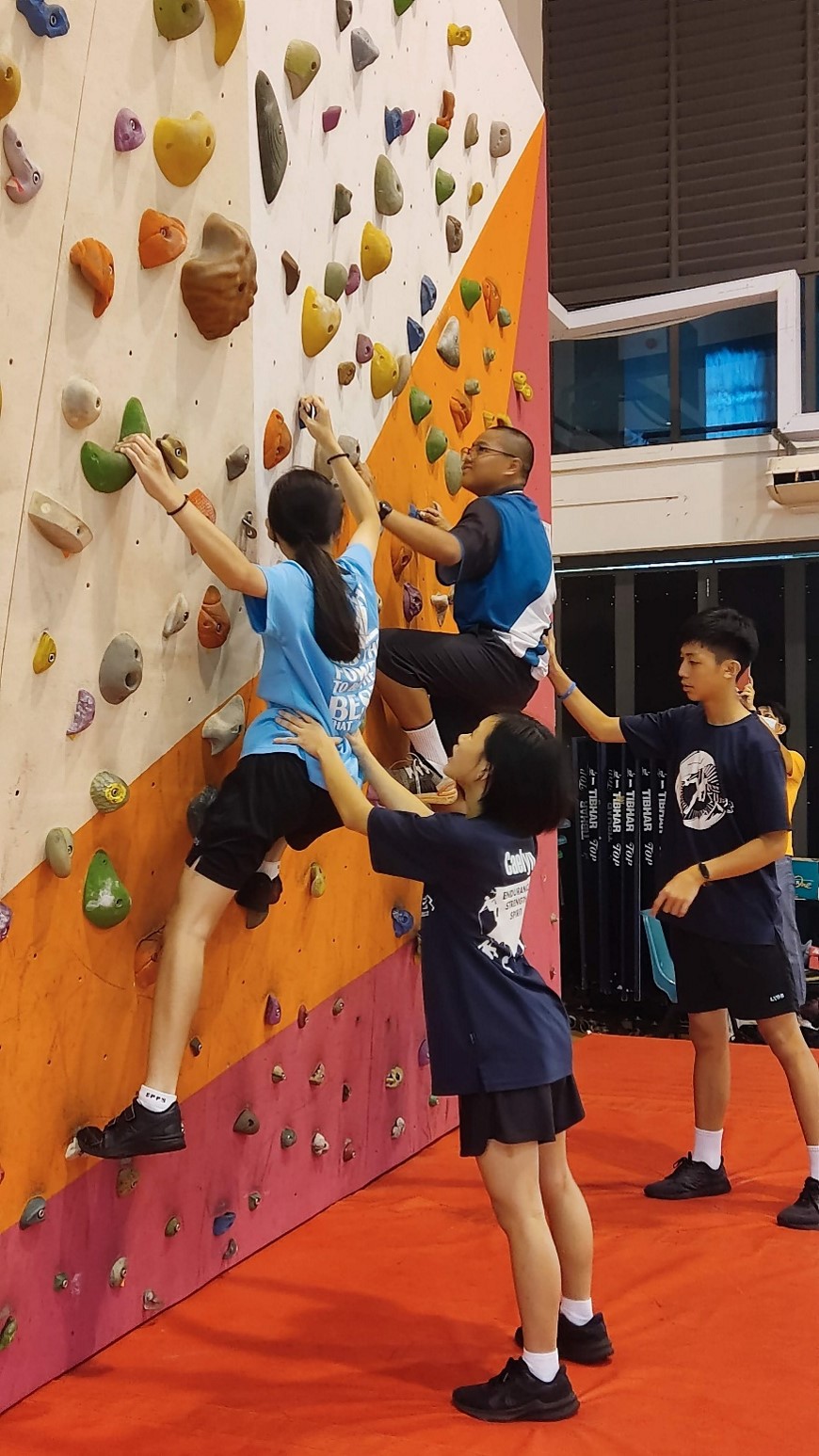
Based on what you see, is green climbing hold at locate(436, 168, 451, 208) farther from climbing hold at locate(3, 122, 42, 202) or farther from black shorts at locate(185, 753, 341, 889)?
black shorts at locate(185, 753, 341, 889)

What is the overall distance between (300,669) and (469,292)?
5.47 feet

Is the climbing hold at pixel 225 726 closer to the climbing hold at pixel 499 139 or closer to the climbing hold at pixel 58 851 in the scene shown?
the climbing hold at pixel 58 851

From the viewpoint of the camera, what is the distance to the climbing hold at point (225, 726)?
2.29m

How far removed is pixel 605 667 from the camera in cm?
669

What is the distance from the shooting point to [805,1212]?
2.74 metres

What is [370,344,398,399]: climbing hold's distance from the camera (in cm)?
290

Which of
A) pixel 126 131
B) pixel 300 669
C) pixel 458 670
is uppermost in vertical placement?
pixel 126 131

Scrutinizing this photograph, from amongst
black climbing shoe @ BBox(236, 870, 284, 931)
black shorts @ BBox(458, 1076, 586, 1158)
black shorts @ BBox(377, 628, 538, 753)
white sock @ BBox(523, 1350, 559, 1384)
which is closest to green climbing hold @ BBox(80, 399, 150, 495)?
black climbing shoe @ BBox(236, 870, 284, 931)

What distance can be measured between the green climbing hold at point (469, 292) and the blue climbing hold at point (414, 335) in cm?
32

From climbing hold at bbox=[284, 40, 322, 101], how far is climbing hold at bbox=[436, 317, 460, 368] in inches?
33.1

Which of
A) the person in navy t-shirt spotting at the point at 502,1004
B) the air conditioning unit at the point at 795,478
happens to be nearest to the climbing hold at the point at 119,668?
the person in navy t-shirt spotting at the point at 502,1004

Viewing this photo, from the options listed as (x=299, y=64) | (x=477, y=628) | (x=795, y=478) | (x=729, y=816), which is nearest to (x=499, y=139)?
(x=299, y=64)

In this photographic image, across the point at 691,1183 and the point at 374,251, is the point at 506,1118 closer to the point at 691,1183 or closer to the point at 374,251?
the point at 691,1183

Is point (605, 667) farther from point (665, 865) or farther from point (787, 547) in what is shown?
point (665, 865)
